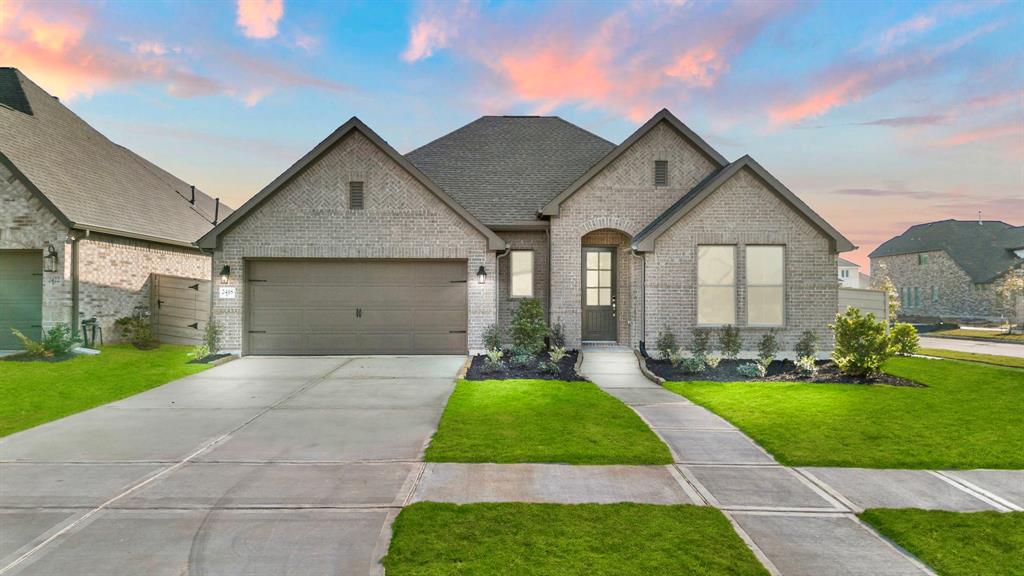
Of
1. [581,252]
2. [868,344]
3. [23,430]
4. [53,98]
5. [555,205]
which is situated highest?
[53,98]

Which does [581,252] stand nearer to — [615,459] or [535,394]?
[535,394]

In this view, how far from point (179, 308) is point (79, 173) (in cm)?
557

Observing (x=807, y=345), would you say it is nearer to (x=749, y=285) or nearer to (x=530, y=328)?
(x=749, y=285)

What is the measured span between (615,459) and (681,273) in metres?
8.49

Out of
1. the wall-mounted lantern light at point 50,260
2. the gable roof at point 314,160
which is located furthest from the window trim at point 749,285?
the wall-mounted lantern light at point 50,260

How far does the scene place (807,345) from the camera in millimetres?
12703

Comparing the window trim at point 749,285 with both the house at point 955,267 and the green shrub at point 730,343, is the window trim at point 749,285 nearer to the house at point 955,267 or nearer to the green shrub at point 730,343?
the green shrub at point 730,343

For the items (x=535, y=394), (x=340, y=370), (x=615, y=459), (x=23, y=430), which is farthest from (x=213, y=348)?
(x=615, y=459)

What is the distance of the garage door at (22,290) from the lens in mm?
14742

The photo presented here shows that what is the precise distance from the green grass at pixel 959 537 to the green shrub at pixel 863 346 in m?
7.00

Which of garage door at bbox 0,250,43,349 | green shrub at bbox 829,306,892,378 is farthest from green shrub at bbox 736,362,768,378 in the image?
garage door at bbox 0,250,43,349

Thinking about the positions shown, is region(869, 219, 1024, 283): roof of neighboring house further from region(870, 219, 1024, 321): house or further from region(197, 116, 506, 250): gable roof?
region(197, 116, 506, 250): gable roof

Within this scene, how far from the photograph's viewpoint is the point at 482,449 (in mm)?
6277

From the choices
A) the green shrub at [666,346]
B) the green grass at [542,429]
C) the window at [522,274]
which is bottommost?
the green grass at [542,429]
